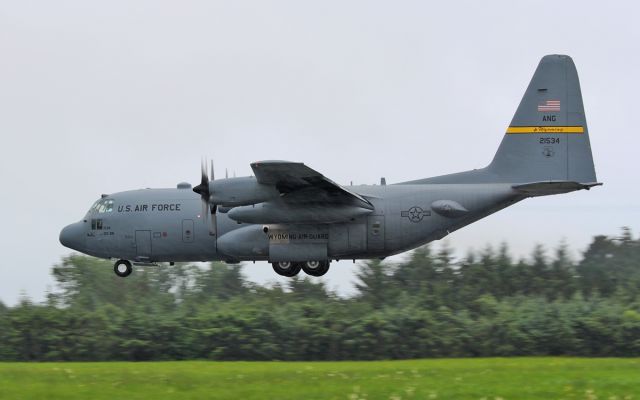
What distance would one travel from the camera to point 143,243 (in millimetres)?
34625

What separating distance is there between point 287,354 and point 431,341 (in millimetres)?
5204

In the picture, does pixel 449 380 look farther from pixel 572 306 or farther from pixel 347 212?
pixel 572 306

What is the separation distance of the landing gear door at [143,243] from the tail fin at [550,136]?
1119cm

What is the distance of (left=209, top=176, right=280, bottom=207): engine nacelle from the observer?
31016 millimetres

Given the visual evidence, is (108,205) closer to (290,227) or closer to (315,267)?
(290,227)

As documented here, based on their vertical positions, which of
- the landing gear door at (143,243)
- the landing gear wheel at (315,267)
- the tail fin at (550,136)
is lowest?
the landing gear wheel at (315,267)

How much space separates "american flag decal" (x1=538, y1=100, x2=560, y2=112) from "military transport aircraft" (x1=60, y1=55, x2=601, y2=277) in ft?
0.10

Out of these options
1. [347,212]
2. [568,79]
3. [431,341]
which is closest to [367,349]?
[431,341]

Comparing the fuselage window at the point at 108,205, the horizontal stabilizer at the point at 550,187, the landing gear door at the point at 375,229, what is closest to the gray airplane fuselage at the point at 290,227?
the landing gear door at the point at 375,229

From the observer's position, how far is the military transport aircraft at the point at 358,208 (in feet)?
107

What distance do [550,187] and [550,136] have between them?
7.05 feet

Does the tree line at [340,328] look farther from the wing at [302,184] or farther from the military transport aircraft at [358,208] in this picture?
the wing at [302,184]

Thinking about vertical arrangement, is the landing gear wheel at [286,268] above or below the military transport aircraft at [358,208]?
below

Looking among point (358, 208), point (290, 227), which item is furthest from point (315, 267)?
point (358, 208)
